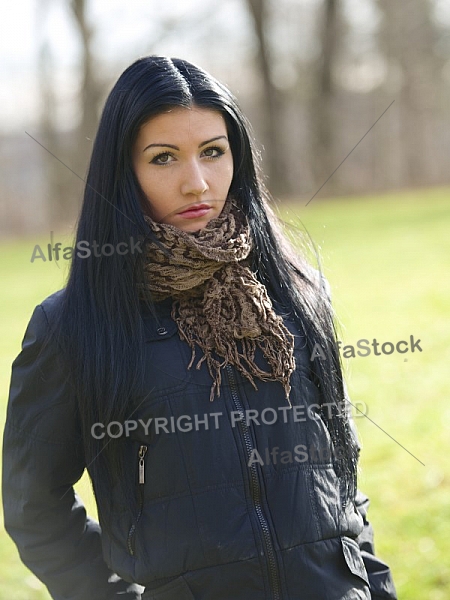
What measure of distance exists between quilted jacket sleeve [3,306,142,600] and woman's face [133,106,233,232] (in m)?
0.38

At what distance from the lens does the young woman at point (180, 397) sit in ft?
5.20

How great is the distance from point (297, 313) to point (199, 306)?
9.6 inches

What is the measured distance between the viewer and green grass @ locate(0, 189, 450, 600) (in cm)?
328

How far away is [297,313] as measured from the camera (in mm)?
1824

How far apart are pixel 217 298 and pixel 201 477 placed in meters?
0.41

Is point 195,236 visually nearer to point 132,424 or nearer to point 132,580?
point 132,424

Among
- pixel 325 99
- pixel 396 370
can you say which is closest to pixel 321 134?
pixel 325 99

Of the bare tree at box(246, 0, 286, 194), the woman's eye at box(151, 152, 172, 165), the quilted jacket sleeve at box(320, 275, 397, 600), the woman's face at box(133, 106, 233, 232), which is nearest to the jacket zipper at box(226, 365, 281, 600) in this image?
the quilted jacket sleeve at box(320, 275, 397, 600)

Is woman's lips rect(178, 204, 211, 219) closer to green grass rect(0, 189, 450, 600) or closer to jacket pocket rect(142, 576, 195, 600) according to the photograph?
green grass rect(0, 189, 450, 600)

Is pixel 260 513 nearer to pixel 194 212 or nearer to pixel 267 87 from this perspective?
pixel 194 212

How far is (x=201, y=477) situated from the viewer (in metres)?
1.59

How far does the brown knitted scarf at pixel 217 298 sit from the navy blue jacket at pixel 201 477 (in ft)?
0.11

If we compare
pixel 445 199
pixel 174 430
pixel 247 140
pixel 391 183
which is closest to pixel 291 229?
pixel 247 140

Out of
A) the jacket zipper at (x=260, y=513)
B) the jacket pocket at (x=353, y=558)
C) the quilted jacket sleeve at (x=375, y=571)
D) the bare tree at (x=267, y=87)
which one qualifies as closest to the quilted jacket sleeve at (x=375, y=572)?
the quilted jacket sleeve at (x=375, y=571)
